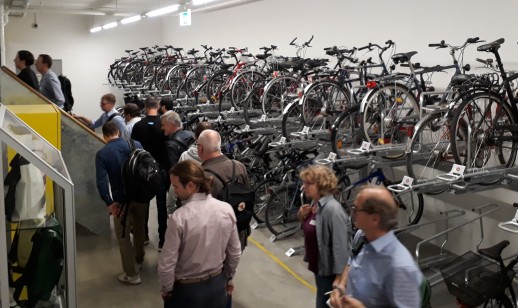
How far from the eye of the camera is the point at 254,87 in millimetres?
6836

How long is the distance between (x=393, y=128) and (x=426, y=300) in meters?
2.33

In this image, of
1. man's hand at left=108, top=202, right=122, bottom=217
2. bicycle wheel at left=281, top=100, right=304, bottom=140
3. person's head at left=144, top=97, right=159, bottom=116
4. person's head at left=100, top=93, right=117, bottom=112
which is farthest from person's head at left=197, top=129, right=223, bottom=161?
person's head at left=100, top=93, right=117, bottom=112

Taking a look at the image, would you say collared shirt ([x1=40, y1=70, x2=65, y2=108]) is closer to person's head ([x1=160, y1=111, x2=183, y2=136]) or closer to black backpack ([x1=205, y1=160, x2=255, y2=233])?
person's head ([x1=160, y1=111, x2=183, y2=136])

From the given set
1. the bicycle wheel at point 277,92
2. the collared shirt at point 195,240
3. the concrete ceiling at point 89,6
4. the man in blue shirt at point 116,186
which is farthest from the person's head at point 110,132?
the concrete ceiling at point 89,6

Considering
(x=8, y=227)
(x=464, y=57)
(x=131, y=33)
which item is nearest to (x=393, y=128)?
(x=464, y=57)

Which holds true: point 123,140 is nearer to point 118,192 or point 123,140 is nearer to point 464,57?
point 118,192

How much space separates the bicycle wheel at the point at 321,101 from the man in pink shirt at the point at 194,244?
3.23m

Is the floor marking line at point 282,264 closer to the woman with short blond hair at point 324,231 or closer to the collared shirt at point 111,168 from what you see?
the woman with short blond hair at point 324,231

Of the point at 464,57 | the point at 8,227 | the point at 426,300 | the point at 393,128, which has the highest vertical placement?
the point at 464,57

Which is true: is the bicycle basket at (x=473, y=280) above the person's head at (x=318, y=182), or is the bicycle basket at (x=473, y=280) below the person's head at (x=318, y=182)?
below

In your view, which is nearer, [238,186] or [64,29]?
[238,186]

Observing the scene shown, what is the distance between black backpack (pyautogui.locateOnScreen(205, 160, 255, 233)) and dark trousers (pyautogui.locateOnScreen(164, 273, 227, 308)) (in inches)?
22.8

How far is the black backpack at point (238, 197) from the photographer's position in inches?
126

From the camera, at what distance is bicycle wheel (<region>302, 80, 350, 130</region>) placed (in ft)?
19.0
